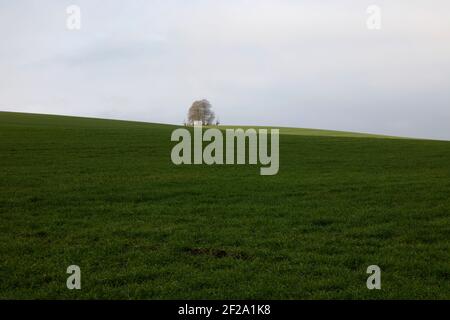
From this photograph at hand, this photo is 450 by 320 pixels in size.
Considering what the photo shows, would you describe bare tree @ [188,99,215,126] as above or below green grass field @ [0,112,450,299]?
above

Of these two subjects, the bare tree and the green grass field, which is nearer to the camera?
the green grass field

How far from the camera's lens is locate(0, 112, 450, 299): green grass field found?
9.10 meters

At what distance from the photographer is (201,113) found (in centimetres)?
10038

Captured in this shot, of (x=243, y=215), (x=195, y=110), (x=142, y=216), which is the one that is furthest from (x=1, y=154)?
(x=195, y=110)

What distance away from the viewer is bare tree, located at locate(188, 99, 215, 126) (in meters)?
100

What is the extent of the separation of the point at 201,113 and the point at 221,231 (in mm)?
88703

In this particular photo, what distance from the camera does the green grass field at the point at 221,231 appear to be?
910 cm

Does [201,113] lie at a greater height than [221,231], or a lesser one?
greater

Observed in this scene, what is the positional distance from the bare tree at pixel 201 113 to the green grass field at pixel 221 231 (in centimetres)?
7434

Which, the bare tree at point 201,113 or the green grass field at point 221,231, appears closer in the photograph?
the green grass field at point 221,231

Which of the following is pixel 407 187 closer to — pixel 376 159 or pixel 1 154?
pixel 376 159

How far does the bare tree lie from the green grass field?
244 feet

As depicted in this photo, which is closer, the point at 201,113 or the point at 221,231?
the point at 221,231

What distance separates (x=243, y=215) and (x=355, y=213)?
3.92 metres
